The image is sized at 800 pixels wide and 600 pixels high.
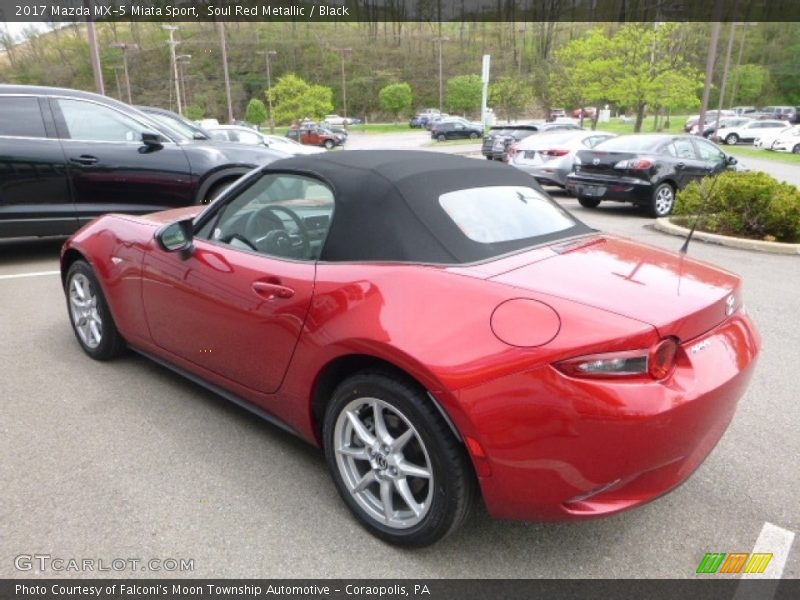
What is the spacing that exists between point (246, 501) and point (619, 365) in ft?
5.46

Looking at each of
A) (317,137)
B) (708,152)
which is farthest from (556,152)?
(317,137)

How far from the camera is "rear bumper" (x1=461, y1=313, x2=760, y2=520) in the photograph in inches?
72.7

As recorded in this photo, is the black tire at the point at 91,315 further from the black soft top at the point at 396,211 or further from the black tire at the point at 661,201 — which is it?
the black tire at the point at 661,201

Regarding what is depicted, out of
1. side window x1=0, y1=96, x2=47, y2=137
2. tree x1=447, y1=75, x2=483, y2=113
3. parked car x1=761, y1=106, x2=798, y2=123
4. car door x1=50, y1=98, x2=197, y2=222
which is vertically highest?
side window x1=0, y1=96, x2=47, y2=137

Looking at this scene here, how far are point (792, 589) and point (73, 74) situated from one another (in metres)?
109

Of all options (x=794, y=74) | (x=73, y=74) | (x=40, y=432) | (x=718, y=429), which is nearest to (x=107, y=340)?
(x=40, y=432)

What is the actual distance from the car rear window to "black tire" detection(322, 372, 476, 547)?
29.7 inches

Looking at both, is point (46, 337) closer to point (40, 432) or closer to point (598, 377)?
point (40, 432)

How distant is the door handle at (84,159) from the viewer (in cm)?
661

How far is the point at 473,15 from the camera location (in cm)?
11438

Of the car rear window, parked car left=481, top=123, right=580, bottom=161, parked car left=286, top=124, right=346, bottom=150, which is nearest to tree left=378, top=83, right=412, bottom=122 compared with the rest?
parked car left=286, top=124, right=346, bottom=150

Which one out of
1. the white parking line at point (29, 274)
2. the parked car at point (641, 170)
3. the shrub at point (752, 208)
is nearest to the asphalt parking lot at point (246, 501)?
the white parking line at point (29, 274)

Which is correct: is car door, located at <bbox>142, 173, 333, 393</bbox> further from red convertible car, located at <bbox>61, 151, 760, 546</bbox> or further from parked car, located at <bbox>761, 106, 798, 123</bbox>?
parked car, located at <bbox>761, 106, 798, 123</bbox>

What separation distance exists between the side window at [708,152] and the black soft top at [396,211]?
401 inches
